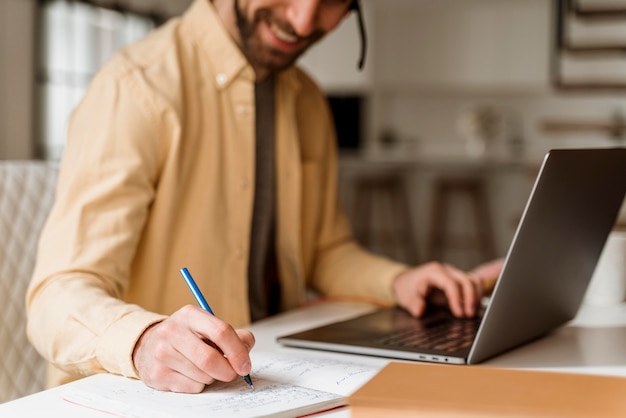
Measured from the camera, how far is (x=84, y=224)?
1.09 m

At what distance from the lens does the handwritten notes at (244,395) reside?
716 mm

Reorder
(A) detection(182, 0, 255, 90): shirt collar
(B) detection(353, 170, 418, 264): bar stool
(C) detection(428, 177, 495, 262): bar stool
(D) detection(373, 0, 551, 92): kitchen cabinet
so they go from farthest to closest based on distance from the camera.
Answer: (D) detection(373, 0, 551, 92): kitchen cabinet
(B) detection(353, 170, 418, 264): bar stool
(C) detection(428, 177, 495, 262): bar stool
(A) detection(182, 0, 255, 90): shirt collar

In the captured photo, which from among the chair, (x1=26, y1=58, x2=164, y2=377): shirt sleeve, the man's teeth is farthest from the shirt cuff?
the man's teeth

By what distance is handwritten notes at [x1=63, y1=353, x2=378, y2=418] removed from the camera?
0.72m

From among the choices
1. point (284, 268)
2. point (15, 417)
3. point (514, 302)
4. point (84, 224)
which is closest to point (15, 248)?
point (84, 224)

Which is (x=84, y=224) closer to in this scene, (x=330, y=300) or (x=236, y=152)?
(x=236, y=152)

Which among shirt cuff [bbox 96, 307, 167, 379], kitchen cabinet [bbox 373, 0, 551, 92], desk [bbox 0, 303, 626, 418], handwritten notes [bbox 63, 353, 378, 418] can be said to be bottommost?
desk [bbox 0, 303, 626, 418]

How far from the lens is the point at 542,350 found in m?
1.03

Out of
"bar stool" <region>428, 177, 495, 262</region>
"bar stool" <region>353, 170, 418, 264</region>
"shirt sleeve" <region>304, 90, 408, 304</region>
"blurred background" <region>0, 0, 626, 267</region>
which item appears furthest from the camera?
"bar stool" <region>353, 170, 418, 264</region>

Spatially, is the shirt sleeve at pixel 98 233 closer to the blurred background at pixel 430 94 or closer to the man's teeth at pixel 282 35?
the man's teeth at pixel 282 35

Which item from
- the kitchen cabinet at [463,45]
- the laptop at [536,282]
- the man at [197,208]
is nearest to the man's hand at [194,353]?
the man at [197,208]

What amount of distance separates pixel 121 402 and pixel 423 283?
Answer: 658 mm

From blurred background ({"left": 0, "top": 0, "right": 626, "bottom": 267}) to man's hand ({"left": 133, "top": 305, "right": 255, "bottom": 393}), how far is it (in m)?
4.64

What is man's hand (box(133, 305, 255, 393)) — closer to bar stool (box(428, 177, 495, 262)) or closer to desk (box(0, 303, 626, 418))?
desk (box(0, 303, 626, 418))
